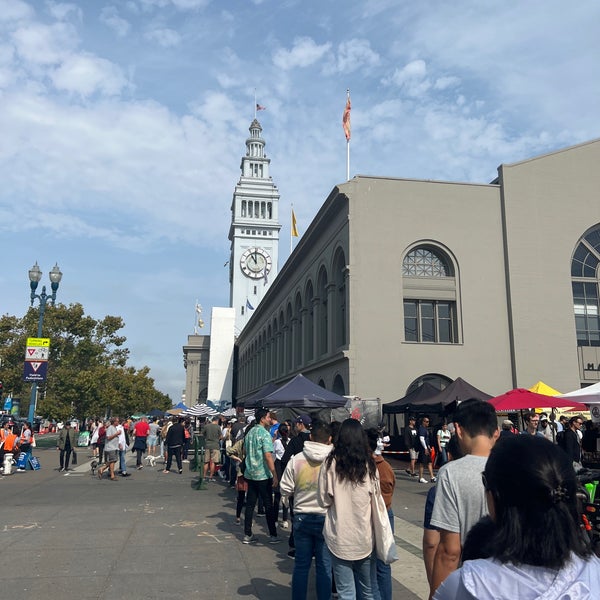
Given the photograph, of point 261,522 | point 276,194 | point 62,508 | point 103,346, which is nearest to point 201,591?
point 261,522

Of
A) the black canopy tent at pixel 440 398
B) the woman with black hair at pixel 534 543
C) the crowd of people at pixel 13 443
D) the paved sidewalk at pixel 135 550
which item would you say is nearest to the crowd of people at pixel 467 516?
the woman with black hair at pixel 534 543

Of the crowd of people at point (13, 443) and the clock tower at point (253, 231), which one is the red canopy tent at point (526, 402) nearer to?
the crowd of people at point (13, 443)

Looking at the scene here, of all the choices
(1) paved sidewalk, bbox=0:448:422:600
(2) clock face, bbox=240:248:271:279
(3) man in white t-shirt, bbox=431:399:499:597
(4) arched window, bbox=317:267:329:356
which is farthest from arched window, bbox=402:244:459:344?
(2) clock face, bbox=240:248:271:279

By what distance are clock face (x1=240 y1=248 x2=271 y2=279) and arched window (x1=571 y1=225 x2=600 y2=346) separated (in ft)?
252

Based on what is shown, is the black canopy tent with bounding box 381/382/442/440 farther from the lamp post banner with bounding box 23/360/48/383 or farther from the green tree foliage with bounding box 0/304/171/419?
the green tree foliage with bounding box 0/304/171/419

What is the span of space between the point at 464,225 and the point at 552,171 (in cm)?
603

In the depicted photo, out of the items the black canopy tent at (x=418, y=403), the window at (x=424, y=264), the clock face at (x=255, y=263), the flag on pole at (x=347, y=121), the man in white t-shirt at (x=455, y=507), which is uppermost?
the clock face at (x=255, y=263)

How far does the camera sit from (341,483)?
458 centimetres

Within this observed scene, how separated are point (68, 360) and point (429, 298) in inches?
961

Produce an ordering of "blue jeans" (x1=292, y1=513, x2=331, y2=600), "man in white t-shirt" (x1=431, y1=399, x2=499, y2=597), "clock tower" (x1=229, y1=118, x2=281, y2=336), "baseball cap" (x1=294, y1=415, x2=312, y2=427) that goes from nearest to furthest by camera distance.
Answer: "man in white t-shirt" (x1=431, y1=399, x2=499, y2=597) < "blue jeans" (x1=292, y1=513, x2=331, y2=600) < "baseball cap" (x1=294, y1=415, x2=312, y2=427) < "clock tower" (x1=229, y1=118, x2=281, y2=336)

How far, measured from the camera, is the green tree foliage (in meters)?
36.9

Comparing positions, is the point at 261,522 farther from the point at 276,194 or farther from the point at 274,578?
the point at 276,194

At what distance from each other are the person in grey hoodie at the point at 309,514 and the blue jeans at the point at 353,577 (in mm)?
746

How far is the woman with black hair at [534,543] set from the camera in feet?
5.66
